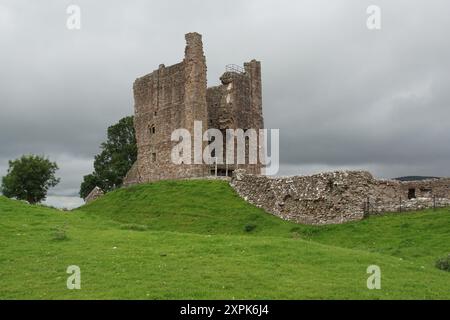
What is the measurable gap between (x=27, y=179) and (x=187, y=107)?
85.4 ft

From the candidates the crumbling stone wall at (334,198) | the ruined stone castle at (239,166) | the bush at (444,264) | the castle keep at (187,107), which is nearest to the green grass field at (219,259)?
the bush at (444,264)

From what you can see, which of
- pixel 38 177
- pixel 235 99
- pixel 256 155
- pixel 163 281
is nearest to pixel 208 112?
pixel 235 99

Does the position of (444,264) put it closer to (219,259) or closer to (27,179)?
(219,259)

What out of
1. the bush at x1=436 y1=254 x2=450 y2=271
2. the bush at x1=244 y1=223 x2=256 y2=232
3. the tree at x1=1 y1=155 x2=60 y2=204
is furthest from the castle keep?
the bush at x1=436 y1=254 x2=450 y2=271

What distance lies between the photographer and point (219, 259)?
1989cm

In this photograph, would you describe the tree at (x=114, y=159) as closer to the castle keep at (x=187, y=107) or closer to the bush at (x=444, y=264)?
the castle keep at (x=187, y=107)

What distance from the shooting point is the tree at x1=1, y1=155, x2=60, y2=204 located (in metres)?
69.2

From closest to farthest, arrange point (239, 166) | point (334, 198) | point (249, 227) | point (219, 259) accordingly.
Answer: point (219, 259)
point (249, 227)
point (334, 198)
point (239, 166)

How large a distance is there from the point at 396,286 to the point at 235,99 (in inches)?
1850

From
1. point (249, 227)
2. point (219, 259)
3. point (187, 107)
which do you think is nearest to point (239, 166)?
point (187, 107)

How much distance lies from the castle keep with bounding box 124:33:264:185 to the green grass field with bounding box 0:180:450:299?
24.7m

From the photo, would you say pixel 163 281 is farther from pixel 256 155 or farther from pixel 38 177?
pixel 38 177

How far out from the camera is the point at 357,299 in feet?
50.4

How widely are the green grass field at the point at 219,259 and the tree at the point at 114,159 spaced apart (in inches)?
1742
